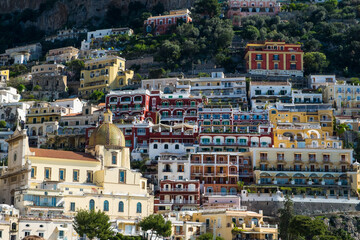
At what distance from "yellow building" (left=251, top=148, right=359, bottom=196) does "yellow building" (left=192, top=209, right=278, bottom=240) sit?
10.4 metres

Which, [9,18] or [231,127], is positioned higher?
[9,18]

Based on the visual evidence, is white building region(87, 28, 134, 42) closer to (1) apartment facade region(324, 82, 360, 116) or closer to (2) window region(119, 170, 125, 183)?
(1) apartment facade region(324, 82, 360, 116)

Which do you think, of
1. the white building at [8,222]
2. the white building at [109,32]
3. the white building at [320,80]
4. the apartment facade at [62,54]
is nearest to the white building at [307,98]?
the white building at [320,80]

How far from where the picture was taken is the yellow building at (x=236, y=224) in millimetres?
80562

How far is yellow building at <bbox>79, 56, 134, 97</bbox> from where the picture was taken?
127750 mm

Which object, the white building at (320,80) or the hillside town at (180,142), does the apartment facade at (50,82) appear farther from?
the white building at (320,80)

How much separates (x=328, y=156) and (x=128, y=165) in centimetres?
2377

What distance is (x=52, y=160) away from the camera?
279 ft

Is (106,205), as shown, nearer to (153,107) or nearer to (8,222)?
(8,222)

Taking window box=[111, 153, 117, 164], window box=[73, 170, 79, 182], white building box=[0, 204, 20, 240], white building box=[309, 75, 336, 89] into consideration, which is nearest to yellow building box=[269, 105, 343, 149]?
white building box=[309, 75, 336, 89]

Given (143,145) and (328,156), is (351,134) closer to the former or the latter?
(328,156)

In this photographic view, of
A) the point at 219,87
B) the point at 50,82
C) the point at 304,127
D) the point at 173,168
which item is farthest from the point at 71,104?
the point at 304,127

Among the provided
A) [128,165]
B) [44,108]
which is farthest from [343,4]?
[128,165]

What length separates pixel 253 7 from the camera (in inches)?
5969
